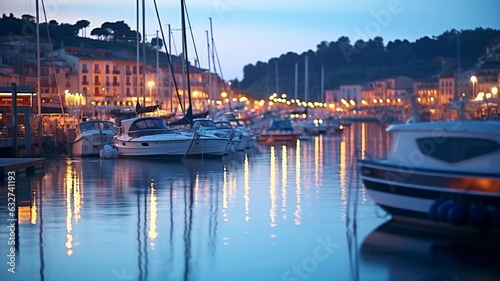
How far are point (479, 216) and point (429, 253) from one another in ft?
5.11

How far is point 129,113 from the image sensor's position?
57.5m

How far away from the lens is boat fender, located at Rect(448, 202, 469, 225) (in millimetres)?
16797

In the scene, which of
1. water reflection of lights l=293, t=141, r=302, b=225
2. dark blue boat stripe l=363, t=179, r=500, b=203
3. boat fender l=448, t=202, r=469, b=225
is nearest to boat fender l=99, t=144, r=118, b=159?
water reflection of lights l=293, t=141, r=302, b=225

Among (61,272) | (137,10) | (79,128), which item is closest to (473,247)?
(61,272)

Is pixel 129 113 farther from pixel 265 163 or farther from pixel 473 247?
pixel 473 247

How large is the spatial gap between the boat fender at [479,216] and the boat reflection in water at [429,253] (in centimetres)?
34

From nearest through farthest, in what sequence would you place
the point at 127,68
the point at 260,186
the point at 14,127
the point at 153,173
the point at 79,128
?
the point at 260,186
the point at 153,173
the point at 14,127
the point at 79,128
the point at 127,68

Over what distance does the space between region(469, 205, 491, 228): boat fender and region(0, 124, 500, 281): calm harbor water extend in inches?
15.9

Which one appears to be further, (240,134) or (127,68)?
(127,68)

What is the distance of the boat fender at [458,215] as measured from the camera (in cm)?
1680

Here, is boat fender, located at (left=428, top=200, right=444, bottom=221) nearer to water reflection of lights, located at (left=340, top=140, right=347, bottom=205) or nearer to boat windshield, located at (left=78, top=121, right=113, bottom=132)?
water reflection of lights, located at (left=340, top=140, right=347, bottom=205)

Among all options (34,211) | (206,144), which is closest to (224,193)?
(34,211)

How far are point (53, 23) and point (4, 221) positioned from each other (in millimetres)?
182327

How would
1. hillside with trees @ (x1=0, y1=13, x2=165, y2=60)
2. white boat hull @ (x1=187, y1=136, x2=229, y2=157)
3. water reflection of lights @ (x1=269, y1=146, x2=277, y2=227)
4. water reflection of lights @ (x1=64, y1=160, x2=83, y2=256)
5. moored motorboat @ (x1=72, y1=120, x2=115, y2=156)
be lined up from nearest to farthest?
water reflection of lights @ (x1=64, y1=160, x2=83, y2=256) < water reflection of lights @ (x1=269, y1=146, x2=277, y2=227) < white boat hull @ (x1=187, y1=136, x2=229, y2=157) < moored motorboat @ (x1=72, y1=120, x2=115, y2=156) < hillside with trees @ (x1=0, y1=13, x2=165, y2=60)
